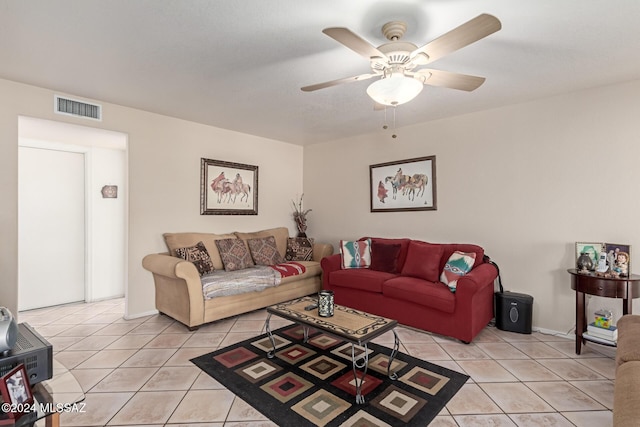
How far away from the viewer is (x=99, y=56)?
8.07ft

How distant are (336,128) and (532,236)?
9.35 ft

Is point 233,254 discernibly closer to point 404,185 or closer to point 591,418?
point 404,185

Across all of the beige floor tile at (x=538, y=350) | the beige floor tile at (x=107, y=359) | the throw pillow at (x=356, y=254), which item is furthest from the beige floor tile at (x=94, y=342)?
the beige floor tile at (x=538, y=350)

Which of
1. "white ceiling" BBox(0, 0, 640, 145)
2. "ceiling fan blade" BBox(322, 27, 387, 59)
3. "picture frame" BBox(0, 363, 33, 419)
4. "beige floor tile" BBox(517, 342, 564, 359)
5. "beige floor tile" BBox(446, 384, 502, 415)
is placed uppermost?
"white ceiling" BBox(0, 0, 640, 145)

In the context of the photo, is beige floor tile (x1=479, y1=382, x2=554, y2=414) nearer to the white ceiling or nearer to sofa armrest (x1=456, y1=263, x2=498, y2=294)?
sofa armrest (x1=456, y1=263, x2=498, y2=294)

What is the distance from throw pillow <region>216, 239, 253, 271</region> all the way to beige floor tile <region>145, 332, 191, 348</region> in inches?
40.5

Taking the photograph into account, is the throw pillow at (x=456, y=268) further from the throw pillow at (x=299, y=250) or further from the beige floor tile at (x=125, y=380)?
the beige floor tile at (x=125, y=380)

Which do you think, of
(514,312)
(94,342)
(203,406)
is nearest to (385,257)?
(514,312)

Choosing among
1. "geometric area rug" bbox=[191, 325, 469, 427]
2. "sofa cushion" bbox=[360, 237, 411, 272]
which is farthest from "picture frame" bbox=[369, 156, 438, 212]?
"geometric area rug" bbox=[191, 325, 469, 427]

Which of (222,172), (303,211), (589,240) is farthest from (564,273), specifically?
(222,172)

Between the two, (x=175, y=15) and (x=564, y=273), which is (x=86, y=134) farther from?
(x=564, y=273)

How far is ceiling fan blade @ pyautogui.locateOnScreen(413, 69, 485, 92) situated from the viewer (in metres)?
2.04

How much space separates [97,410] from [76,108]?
9.83ft

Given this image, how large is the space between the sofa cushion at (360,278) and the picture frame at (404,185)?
3.60 ft
